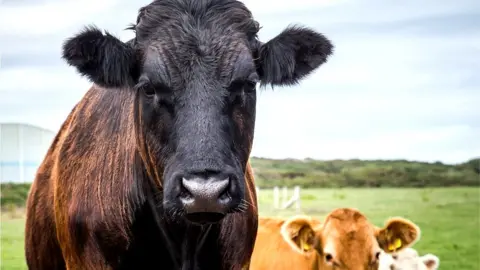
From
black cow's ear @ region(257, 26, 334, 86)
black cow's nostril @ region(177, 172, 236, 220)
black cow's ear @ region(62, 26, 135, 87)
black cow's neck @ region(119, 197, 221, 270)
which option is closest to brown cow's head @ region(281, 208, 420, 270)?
black cow's neck @ region(119, 197, 221, 270)

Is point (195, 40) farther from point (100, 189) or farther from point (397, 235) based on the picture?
point (397, 235)

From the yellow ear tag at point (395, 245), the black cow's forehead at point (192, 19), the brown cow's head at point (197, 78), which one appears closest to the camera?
the brown cow's head at point (197, 78)

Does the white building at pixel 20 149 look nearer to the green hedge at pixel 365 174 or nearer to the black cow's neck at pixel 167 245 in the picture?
the green hedge at pixel 365 174

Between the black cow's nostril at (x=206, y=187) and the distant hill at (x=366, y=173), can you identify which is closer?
the black cow's nostril at (x=206, y=187)

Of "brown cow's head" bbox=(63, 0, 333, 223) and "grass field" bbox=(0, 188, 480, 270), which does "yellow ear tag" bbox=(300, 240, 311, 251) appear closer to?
"brown cow's head" bbox=(63, 0, 333, 223)

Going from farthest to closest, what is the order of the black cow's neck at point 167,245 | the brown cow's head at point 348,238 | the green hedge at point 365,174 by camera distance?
1. the green hedge at point 365,174
2. the brown cow's head at point 348,238
3. the black cow's neck at point 167,245

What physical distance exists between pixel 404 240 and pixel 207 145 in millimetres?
3470

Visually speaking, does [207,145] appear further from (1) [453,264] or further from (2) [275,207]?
(2) [275,207]

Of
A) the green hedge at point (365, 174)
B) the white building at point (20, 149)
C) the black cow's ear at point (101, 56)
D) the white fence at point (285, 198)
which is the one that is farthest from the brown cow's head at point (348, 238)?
the white fence at point (285, 198)

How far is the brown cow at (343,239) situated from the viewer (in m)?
5.96

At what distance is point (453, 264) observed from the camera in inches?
511

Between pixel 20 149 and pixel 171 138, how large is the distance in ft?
22.8

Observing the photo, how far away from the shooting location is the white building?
9.70 meters

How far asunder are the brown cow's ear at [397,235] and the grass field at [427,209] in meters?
7.58
